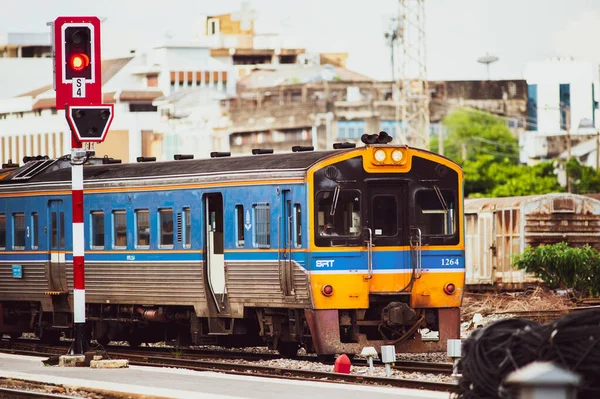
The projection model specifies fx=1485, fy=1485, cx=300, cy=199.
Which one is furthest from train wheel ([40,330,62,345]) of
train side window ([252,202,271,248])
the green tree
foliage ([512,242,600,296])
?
the green tree

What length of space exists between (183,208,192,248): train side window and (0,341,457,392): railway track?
174 cm

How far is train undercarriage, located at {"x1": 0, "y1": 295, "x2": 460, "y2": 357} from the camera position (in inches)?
797

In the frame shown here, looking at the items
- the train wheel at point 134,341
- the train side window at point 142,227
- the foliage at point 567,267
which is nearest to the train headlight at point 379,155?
the train side window at point 142,227

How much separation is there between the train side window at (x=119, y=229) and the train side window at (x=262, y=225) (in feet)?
11.2

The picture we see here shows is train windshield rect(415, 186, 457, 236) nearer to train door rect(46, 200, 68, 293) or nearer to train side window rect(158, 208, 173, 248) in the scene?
train side window rect(158, 208, 173, 248)

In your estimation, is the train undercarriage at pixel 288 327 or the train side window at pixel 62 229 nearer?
the train undercarriage at pixel 288 327

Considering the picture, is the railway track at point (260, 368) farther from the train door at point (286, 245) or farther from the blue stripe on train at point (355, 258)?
the blue stripe on train at point (355, 258)

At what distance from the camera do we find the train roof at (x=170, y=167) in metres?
21.0

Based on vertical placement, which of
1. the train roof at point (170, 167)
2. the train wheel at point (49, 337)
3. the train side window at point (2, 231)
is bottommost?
the train wheel at point (49, 337)

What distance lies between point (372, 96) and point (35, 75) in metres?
36.9

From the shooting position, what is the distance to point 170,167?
23.6 m

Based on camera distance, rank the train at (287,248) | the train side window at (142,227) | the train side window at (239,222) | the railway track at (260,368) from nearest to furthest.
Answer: the railway track at (260,368) → the train at (287,248) → the train side window at (239,222) → the train side window at (142,227)

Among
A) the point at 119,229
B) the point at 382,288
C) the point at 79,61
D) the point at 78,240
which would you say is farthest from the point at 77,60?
the point at 382,288

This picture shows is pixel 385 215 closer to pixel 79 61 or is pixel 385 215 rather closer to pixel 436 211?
pixel 436 211
